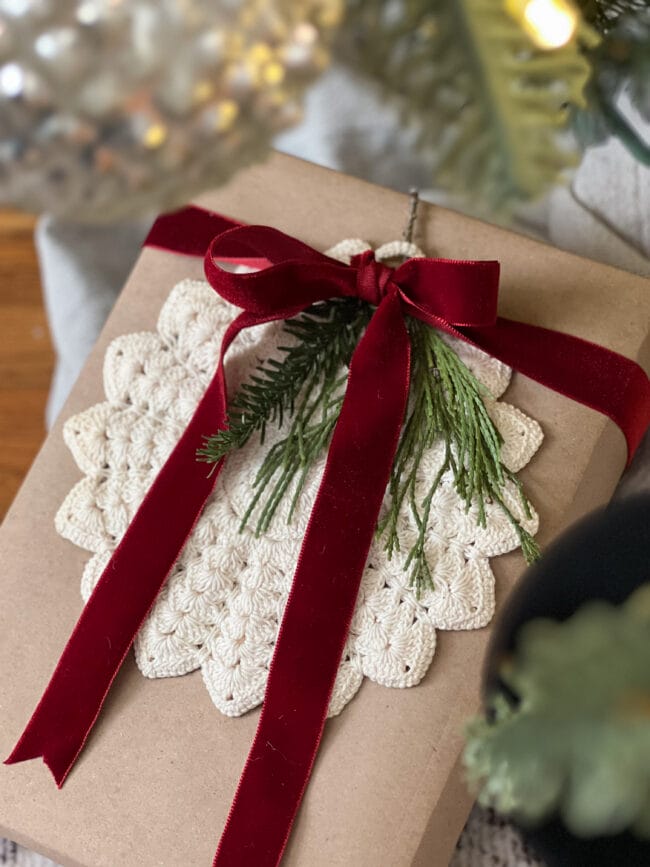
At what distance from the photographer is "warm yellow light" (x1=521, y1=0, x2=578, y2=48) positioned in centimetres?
18

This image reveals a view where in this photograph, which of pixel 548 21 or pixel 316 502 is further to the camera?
pixel 316 502

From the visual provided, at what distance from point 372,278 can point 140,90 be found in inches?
15.9

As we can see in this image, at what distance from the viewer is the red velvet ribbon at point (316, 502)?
500 millimetres

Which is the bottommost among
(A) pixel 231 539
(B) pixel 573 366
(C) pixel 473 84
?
(A) pixel 231 539

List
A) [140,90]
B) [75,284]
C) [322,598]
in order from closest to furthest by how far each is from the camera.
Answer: [140,90], [322,598], [75,284]

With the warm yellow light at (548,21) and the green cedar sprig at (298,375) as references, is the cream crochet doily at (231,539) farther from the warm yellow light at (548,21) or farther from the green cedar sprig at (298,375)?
the warm yellow light at (548,21)

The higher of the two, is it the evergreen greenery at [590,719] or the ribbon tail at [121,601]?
the evergreen greenery at [590,719]

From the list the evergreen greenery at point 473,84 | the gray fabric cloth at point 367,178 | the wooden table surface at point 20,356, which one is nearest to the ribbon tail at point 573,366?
the gray fabric cloth at point 367,178

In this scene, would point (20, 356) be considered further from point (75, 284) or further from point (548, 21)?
point (548, 21)

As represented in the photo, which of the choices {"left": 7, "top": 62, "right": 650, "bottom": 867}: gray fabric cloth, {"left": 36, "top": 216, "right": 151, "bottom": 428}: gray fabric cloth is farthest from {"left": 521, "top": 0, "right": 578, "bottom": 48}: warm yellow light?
{"left": 36, "top": 216, "right": 151, "bottom": 428}: gray fabric cloth

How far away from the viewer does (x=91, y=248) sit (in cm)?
84

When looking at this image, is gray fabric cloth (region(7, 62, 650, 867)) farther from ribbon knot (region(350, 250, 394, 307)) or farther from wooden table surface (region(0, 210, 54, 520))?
ribbon knot (region(350, 250, 394, 307))

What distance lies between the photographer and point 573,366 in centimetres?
56

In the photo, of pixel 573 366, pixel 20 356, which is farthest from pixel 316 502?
pixel 20 356
